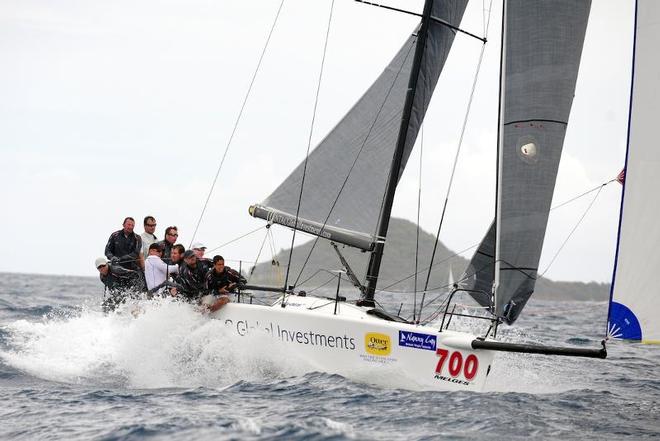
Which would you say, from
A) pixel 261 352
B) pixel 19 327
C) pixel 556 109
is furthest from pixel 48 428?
pixel 19 327

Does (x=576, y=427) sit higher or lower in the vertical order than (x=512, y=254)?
lower

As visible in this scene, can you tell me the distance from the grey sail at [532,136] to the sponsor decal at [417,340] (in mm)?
1249

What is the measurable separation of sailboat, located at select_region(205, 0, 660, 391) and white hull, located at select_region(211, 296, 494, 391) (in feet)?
0.04

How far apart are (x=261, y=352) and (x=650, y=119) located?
208 inches

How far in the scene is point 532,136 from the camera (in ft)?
34.9

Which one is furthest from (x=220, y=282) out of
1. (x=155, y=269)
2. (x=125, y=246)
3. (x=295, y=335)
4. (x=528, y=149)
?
(x=528, y=149)

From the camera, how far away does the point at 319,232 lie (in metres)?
11.9

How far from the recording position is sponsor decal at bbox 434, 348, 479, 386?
31.5 feet

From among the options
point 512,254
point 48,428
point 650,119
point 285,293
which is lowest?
point 48,428

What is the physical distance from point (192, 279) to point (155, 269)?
863mm

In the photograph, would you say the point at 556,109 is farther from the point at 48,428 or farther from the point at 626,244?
the point at 48,428

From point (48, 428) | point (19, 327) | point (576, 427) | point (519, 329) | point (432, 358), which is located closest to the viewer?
point (48, 428)

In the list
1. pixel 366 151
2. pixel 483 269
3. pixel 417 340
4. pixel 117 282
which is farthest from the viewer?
pixel 117 282

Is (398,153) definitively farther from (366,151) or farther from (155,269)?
(155,269)
